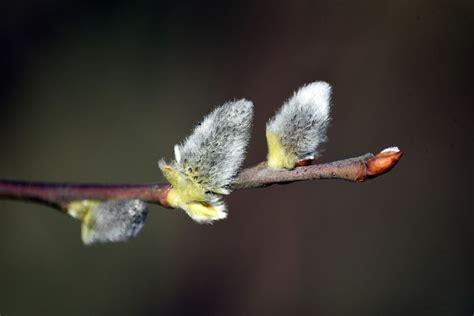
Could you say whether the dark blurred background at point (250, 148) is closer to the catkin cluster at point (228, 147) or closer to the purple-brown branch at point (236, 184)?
the purple-brown branch at point (236, 184)

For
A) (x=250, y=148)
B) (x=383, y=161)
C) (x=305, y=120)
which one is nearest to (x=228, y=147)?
(x=305, y=120)

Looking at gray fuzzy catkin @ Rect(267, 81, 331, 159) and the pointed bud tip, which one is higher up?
gray fuzzy catkin @ Rect(267, 81, 331, 159)

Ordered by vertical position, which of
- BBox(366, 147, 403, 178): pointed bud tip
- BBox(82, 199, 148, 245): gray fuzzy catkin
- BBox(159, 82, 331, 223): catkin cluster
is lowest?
BBox(82, 199, 148, 245): gray fuzzy catkin

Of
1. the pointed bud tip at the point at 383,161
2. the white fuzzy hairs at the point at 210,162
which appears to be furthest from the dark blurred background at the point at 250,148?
the pointed bud tip at the point at 383,161

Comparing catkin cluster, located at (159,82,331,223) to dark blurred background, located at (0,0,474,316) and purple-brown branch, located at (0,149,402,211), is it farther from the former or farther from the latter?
dark blurred background, located at (0,0,474,316)

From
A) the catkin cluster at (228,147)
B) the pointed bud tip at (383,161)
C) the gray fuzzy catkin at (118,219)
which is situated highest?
the catkin cluster at (228,147)

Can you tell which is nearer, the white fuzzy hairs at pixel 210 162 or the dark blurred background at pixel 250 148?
the white fuzzy hairs at pixel 210 162

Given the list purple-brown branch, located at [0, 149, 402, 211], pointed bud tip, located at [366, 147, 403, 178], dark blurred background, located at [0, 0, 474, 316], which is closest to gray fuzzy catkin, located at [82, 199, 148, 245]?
purple-brown branch, located at [0, 149, 402, 211]
